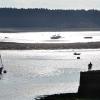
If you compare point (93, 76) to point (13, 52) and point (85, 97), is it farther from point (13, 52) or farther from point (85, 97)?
point (13, 52)

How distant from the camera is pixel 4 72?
89.6 m

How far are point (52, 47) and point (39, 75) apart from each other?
81266mm

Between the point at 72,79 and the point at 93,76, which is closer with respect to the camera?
the point at 93,76

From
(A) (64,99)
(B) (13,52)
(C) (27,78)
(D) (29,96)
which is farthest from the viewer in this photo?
(B) (13,52)

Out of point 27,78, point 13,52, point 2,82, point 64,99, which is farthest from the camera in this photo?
point 13,52

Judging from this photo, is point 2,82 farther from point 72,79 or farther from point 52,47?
point 52,47

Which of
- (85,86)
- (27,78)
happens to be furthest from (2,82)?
(85,86)

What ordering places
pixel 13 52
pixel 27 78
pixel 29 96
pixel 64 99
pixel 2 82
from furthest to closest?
pixel 13 52, pixel 27 78, pixel 2 82, pixel 29 96, pixel 64 99

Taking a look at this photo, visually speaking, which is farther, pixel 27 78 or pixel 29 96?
pixel 27 78

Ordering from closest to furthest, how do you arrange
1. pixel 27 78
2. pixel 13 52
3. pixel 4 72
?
1. pixel 27 78
2. pixel 4 72
3. pixel 13 52

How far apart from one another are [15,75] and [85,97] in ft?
163

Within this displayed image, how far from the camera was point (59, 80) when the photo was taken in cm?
7819

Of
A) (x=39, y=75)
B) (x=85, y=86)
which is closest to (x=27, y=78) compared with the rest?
(x=39, y=75)

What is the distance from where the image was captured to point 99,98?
1531 inches
